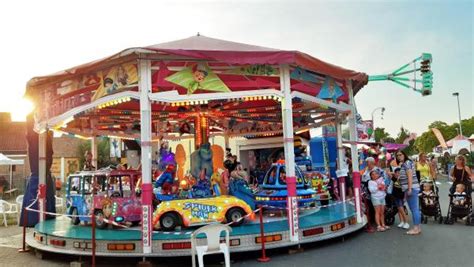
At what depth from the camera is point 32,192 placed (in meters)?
10.0

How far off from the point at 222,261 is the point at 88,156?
5598 mm

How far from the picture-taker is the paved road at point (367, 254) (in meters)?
6.35

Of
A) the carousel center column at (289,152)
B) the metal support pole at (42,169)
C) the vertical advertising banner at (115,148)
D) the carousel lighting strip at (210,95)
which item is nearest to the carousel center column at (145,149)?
the carousel lighting strip at (210,95)

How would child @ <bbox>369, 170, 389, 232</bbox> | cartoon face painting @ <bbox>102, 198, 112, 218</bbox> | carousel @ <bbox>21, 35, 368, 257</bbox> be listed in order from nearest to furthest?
carousel @ <bbox>21, 35, 368, 257</bbox>, cartoon face painting @ <bbox>102, 198, 112, 218</bbox>, child @ <bbox>369, 170, 389, 232</bbox>

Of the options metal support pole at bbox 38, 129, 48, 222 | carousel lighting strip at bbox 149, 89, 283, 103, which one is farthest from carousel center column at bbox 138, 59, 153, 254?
metal support pole at bbox 38, 129, 48, 222

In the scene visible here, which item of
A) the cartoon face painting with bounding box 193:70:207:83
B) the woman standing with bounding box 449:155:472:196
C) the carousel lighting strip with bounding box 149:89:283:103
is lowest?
the woman standing with bounding box 449:155:472:196

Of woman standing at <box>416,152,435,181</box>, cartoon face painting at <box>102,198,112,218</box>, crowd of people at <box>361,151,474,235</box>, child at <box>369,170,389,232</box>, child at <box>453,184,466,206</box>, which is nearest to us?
cartoon face painting at <box>102,198,112,218</box>

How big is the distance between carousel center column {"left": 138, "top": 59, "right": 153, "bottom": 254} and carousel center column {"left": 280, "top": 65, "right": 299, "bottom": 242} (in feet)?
8.22

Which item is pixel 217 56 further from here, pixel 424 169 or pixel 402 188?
pixel 424 169

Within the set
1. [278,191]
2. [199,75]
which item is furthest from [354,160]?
[199,75]

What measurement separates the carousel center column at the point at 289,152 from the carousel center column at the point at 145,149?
2506 mm

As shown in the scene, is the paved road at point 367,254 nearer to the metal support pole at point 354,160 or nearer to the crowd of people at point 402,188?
the crowd of people at point 402,188

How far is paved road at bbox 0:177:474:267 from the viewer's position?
635 cm

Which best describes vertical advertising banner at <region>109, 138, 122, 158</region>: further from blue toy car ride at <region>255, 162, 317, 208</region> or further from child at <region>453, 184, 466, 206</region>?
child at <region>453, 184, 466, 206</region>
